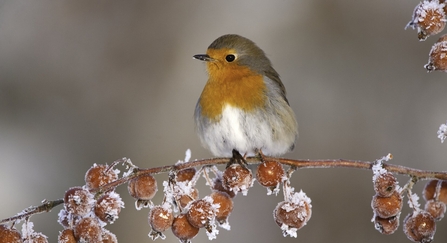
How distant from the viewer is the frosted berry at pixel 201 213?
151 cm

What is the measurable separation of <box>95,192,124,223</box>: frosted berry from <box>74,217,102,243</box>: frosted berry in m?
0.03

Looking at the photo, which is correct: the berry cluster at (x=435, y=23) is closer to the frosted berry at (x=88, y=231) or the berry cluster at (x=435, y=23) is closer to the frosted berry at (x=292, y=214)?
the frosted berry at (x=292, y=214)

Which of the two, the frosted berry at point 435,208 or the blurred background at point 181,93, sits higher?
the blurred background at point 181,93

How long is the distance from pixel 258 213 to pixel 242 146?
2.18 metres

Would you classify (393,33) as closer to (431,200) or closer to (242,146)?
(242,146)

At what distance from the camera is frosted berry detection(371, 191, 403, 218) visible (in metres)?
1.49

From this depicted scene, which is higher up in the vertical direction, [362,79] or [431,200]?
[362,79]

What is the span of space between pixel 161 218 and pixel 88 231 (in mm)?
225

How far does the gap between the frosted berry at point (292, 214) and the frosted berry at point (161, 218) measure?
327 millimetres

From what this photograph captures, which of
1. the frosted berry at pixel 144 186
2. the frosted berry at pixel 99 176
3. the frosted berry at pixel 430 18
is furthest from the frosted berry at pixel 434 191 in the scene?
the frosted berry at pixel 99 176

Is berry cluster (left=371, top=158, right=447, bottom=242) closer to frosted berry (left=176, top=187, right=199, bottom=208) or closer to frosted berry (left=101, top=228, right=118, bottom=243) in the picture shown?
frosted berry (left=176, top=187, right=199, bottom=208)

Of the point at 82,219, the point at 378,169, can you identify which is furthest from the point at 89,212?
the point at 378,169

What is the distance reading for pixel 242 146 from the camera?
257cm

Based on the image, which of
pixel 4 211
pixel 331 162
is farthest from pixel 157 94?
pixel 331 162
